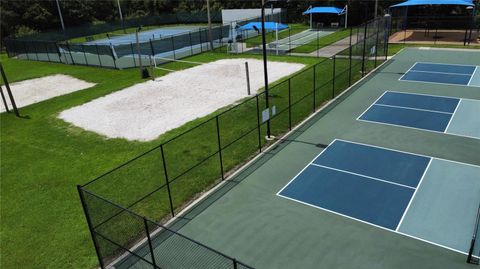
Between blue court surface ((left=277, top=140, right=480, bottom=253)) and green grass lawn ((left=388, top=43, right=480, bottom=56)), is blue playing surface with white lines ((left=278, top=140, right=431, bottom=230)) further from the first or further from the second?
green grass lawn ((left=388, top=43, right=480, bottom=56))

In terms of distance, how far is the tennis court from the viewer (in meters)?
9.14

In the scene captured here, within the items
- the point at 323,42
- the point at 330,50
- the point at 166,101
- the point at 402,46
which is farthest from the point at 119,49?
the point at 402,46

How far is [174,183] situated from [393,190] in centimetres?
726

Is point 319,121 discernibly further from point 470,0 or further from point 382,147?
point 470,0

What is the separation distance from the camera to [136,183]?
41.8ft

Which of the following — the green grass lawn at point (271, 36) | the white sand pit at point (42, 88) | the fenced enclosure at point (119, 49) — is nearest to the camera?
the white sand pit at point (42, 88)

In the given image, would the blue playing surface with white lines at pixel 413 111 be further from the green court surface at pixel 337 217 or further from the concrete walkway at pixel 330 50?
the concrete walkway at pixel 330 50

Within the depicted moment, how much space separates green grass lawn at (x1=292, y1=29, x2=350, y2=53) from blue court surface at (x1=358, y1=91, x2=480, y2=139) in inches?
629

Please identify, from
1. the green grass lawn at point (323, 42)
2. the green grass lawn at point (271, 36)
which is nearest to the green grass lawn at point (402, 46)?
the green grass lawn at point (323, 42)

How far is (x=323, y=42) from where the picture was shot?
3841cm

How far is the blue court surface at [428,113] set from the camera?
52.4ft

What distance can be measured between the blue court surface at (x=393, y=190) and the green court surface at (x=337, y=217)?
5 cm

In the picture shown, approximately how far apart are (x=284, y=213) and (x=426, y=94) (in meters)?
13.8

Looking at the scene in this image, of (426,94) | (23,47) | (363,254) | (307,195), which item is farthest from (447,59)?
(23,47)
